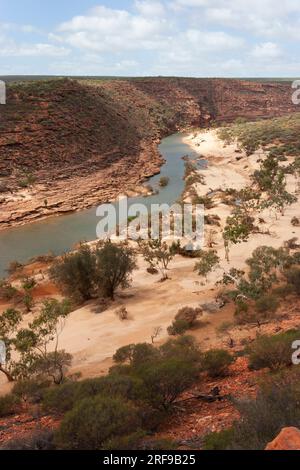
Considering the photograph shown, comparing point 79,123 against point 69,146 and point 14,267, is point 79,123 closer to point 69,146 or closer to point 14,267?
point 69,146

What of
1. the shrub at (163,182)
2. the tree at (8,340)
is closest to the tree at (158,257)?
the tree at (8,340)

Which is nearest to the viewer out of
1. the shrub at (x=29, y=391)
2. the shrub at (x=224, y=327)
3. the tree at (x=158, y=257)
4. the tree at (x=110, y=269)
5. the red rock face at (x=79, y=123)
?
the shrub at (x=29, y=391)

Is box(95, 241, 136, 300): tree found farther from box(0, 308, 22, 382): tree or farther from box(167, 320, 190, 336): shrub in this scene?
box(0, 308, 22, 382): tree

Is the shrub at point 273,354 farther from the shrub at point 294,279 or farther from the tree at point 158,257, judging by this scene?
the tree at point 158,257

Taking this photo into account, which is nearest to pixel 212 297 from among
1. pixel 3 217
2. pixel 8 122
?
pixel 3 217

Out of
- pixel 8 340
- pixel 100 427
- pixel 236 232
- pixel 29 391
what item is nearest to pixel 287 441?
pixel 100 427

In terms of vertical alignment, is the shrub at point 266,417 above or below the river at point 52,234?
above

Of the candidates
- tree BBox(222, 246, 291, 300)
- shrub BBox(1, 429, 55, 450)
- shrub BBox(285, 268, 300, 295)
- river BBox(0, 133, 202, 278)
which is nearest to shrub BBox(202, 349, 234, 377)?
shrub BBox(1, 429, 55, 450)

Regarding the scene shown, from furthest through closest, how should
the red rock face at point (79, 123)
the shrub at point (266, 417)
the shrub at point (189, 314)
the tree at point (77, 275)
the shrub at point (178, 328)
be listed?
1. the red rock face at point (79, 123)
2. the tree at point (77, 275)
3. the shrub at point (189, 314)
4. the shrub at point (178, 328)
5. the shrub at point (266, 417)
